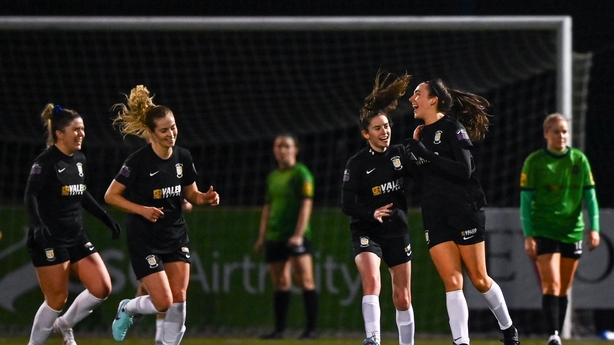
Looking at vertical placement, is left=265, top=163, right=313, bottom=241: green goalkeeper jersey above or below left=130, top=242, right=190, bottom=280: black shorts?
above

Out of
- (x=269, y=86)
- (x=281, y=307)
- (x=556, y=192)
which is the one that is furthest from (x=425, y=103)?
(x=269, y=86)

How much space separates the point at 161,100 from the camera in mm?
13852

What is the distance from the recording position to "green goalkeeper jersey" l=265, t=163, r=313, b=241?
10.3 metres

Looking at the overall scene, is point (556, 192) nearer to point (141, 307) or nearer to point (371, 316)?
point (371, 316)

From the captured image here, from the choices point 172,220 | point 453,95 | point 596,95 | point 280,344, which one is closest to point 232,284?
point 280,344

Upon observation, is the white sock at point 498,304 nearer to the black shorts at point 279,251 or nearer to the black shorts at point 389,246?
the black shorts at point 389,246

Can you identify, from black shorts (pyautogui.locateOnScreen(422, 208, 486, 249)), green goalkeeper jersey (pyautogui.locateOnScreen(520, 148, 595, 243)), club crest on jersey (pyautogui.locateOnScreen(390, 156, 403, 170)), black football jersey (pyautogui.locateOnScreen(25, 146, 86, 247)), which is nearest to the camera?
black shorts (pyautogui.locateOnScreen(422, 208, 486, 249))

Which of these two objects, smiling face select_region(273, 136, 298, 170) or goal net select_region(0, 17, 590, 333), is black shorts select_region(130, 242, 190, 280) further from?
goal net select_region(0, 17, 590, 333)

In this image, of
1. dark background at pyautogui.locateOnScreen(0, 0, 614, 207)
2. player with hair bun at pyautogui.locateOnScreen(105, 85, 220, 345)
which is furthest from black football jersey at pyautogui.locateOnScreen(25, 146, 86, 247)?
dark background at pyautogui.locateOnScreen(0, 0, 614, 207)

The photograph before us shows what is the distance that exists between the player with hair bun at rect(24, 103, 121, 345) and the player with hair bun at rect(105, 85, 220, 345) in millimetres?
543

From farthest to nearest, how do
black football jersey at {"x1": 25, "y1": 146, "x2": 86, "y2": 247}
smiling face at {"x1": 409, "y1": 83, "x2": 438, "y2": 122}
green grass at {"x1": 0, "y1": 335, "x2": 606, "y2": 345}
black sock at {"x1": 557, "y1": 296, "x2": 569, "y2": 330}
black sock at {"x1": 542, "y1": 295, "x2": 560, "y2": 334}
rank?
green grass at {"x1": 0, "y1": 335, "x2": 606, "y2": 345}
black sock at {"x1": 557, "y1": 296, "x2": 569, "y2": 330}
black sock at {"x1": 542, "y1": 295, "x2": 560, "y2": 334}
black football jersey at {"x1": 25, "y1": 146, "x2": 86, "y2": 247}
smiling face at {"x1": 409, "y1": 83, "x2": 438, "y2": 122}

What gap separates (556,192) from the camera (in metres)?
8.43

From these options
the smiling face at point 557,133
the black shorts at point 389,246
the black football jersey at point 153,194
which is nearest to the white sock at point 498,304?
the black shorts at point 389,246

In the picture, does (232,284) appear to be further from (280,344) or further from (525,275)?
(525,275)
